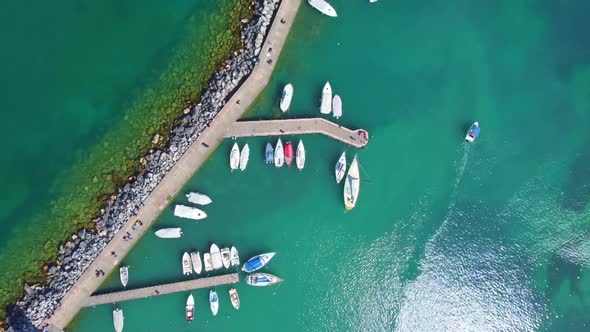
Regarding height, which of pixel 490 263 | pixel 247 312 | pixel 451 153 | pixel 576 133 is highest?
pixel 576 133

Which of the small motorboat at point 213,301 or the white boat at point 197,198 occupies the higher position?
the white boat at point 197,198

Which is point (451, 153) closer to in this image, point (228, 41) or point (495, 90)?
point (495, 90)

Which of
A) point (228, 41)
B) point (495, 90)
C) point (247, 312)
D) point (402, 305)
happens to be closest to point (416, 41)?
point (495, 90)

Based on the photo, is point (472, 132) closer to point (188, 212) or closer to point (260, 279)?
point (260, 279)

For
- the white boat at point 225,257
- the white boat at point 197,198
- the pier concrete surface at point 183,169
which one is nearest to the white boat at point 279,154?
the pier concrete surface at point 183,169

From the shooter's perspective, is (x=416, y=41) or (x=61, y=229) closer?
(x=61, y=229)

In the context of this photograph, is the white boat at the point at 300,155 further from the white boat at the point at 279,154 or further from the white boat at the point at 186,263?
the white boat at the point at 186,263
